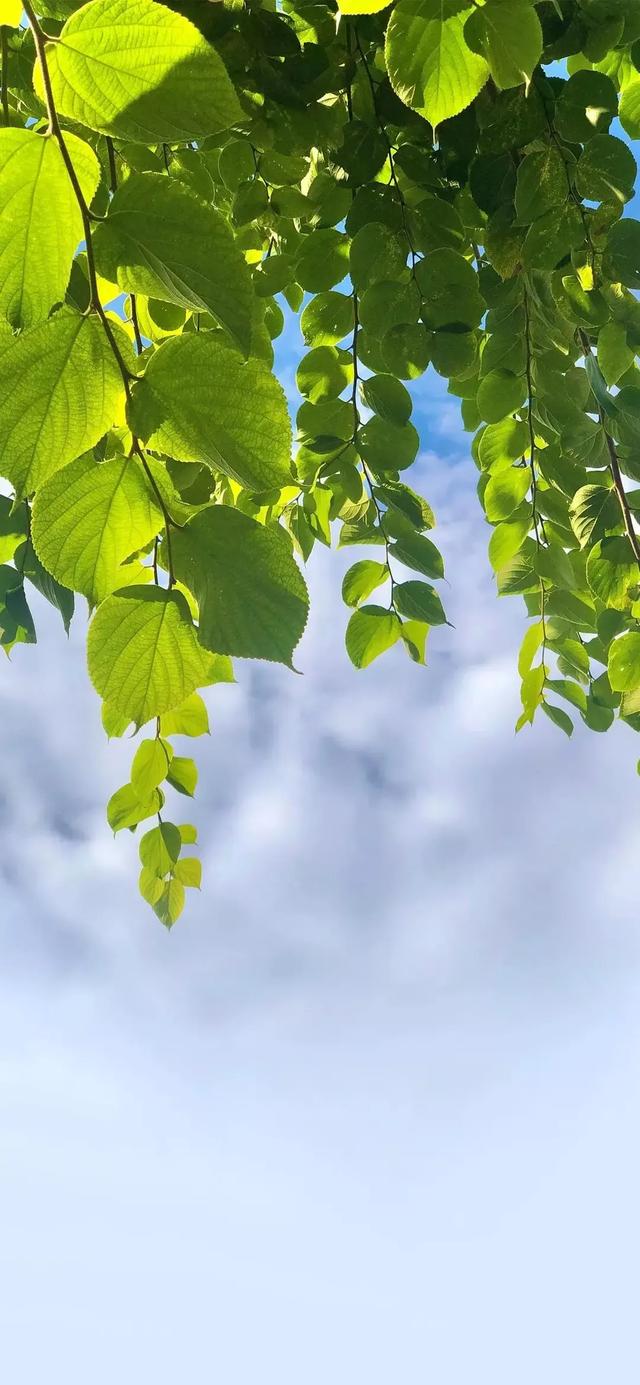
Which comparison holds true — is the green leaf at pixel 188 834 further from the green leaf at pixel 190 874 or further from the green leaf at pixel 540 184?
the green leaf at pixel 540 184

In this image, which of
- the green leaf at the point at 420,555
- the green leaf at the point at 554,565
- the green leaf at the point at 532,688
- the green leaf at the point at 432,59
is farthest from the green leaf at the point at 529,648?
the green leaf at the point at 432,59

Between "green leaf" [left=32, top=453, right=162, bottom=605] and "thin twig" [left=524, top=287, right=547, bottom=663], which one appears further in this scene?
"thin twig" [left=524, top=287, right=547, bottom=663]

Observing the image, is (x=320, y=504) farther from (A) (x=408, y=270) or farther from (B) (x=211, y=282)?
(B) (x=211, y=282)

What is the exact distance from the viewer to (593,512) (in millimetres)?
954

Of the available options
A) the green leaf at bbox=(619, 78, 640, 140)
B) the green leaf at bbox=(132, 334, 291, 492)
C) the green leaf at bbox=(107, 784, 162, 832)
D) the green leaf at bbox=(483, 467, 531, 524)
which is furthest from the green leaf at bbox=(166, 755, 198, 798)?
the green leaf at bbox=(619, 78, 640, 140)

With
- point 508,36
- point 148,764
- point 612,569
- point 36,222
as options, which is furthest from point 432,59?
point 148,764

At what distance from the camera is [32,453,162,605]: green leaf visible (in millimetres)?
555

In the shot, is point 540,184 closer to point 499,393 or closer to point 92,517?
point 499,393

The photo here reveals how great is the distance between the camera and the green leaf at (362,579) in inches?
45.8

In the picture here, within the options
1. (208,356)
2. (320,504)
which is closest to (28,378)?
(208,356)

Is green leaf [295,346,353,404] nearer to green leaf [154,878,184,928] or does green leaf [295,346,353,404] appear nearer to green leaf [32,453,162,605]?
green leaf [32,453,162,605]

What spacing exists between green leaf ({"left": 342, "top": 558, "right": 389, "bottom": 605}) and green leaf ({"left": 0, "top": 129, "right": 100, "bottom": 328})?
0.73 meters

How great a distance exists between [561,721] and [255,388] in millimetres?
843

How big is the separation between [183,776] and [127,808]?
0.08 m
